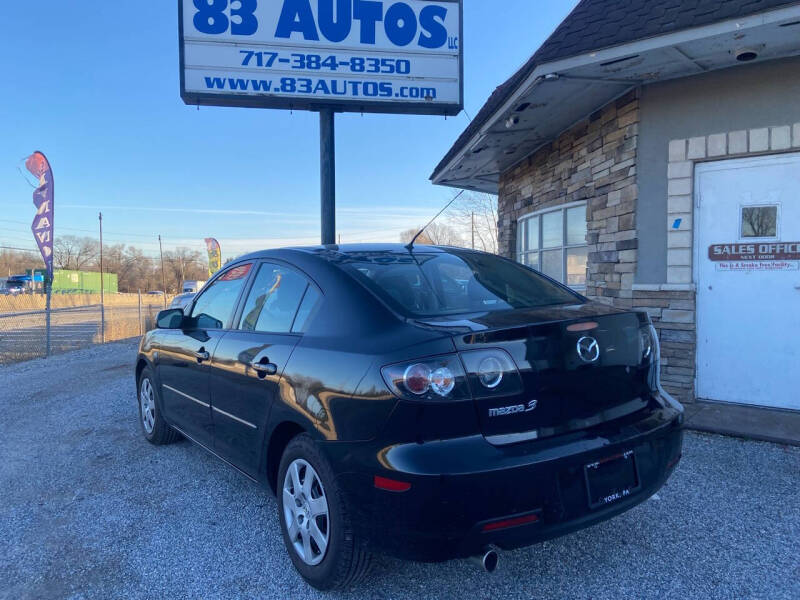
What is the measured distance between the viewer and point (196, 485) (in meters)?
3.73

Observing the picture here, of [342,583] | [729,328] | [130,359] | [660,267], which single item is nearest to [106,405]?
[130,359]

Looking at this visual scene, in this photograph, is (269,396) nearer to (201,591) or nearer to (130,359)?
(201,591)

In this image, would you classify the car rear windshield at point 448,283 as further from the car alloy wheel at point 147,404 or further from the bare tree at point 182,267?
the bare tree at point 182,267

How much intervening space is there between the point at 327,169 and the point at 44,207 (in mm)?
6722

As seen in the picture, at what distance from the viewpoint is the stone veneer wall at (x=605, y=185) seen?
5.76m

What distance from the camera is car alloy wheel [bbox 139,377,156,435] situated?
459 centimetres

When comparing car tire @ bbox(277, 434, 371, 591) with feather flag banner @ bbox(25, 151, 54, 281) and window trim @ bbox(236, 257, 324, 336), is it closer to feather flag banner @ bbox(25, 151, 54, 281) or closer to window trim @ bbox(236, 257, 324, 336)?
window trim @ bbox(236, 257, 324, 336)

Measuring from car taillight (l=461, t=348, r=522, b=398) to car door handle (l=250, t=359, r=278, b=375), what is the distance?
3.64 ft

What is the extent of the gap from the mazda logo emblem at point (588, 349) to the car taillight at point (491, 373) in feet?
1.16

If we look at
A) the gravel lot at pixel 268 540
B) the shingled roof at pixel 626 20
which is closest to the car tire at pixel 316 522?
the gravel lot at pixel 268 540

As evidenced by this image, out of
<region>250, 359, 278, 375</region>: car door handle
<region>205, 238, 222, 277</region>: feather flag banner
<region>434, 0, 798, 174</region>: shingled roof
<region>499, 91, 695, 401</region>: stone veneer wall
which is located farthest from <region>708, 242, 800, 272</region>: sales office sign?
<region>205, 238, 222, 277</region>: feather flag banner

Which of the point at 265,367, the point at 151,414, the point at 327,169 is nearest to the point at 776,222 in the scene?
the point at 265,367

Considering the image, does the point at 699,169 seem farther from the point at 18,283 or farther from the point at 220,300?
the point at 18,283

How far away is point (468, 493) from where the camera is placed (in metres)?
1.95
